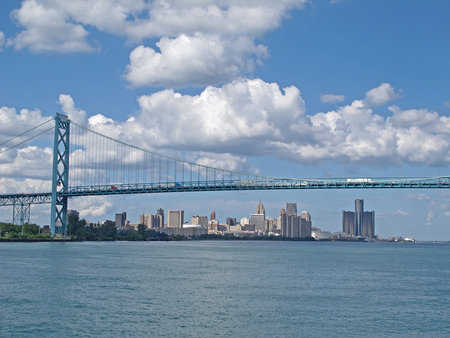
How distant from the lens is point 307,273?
39.6m

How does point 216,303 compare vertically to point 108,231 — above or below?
below

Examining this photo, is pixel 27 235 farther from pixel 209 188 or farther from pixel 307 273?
pixel 307 273

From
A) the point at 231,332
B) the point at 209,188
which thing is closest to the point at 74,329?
the point at 231,332

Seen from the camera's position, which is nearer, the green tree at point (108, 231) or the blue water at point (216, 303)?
the blue water at point (216, 303)

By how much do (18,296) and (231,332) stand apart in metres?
11.7

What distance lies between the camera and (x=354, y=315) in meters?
22.7

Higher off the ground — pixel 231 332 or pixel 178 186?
pixel 178 186

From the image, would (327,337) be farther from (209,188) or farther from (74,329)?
(209,188)

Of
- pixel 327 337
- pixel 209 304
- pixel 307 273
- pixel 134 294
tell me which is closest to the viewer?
pixel 327 337

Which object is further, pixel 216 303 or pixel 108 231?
pixel 108 231

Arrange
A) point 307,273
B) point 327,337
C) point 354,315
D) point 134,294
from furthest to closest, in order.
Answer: point 307,273
point 134,294
point 354,315
point 327,337

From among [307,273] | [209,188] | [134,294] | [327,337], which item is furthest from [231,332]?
[209,188]

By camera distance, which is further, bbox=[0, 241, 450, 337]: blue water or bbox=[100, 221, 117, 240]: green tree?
bbox=[100, 221, 117, 240]: green tree

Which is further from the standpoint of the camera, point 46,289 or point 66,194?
point 66,194
